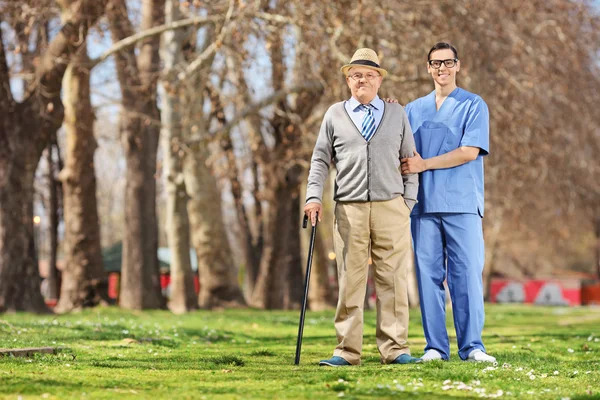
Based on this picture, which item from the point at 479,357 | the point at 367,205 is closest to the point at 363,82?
the point at 367,205

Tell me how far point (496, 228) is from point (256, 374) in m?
37.0

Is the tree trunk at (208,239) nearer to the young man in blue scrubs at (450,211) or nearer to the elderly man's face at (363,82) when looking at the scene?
the young man in blue scrubs at (450,211)

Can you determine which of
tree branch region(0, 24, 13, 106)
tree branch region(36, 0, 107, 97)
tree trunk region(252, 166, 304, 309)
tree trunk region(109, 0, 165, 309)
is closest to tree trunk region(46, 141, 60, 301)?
tree trunk region(252, 166, 304, 309)

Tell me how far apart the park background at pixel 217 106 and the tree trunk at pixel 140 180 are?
0.04 metres

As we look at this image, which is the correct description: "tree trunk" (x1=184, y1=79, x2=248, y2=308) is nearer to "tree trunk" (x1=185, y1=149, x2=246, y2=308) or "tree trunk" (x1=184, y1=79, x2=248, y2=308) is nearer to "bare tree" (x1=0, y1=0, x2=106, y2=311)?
"tree trunk" (x1=185, y1=149, x2=246, y2=308)

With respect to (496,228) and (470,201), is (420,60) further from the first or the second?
(496,228)

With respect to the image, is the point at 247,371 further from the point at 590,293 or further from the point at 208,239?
the point at 590,293

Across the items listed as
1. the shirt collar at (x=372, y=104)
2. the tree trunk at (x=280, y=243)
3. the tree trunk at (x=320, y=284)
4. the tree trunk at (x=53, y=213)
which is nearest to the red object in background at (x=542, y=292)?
the tree trunk at (x=320, y=284)

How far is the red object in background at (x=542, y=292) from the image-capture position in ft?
152

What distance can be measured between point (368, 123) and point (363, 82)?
30 cm

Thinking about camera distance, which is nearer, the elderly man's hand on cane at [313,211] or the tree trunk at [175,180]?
the elderly man's hand on cane at [313,211]

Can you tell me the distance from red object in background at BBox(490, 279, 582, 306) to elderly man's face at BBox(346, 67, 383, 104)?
40.6 metres

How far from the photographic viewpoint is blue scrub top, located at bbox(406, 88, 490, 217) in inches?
294

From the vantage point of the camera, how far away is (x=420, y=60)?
18.7m
